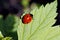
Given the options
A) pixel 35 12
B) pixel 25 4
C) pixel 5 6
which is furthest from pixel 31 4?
pixel 35 12

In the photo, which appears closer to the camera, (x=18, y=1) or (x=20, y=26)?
(x=20, y=26)

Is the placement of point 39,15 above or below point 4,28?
above

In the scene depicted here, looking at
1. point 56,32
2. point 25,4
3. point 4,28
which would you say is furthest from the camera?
point 25,4

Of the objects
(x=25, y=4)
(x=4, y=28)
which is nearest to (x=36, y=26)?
(x=4, y=28)

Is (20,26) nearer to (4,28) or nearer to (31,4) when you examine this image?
(4,28)

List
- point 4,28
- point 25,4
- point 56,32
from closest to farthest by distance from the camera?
1. point 56,32
2. point 4,28
3. point 25,4

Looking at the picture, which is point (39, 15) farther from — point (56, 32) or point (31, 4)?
point (31, 4)
